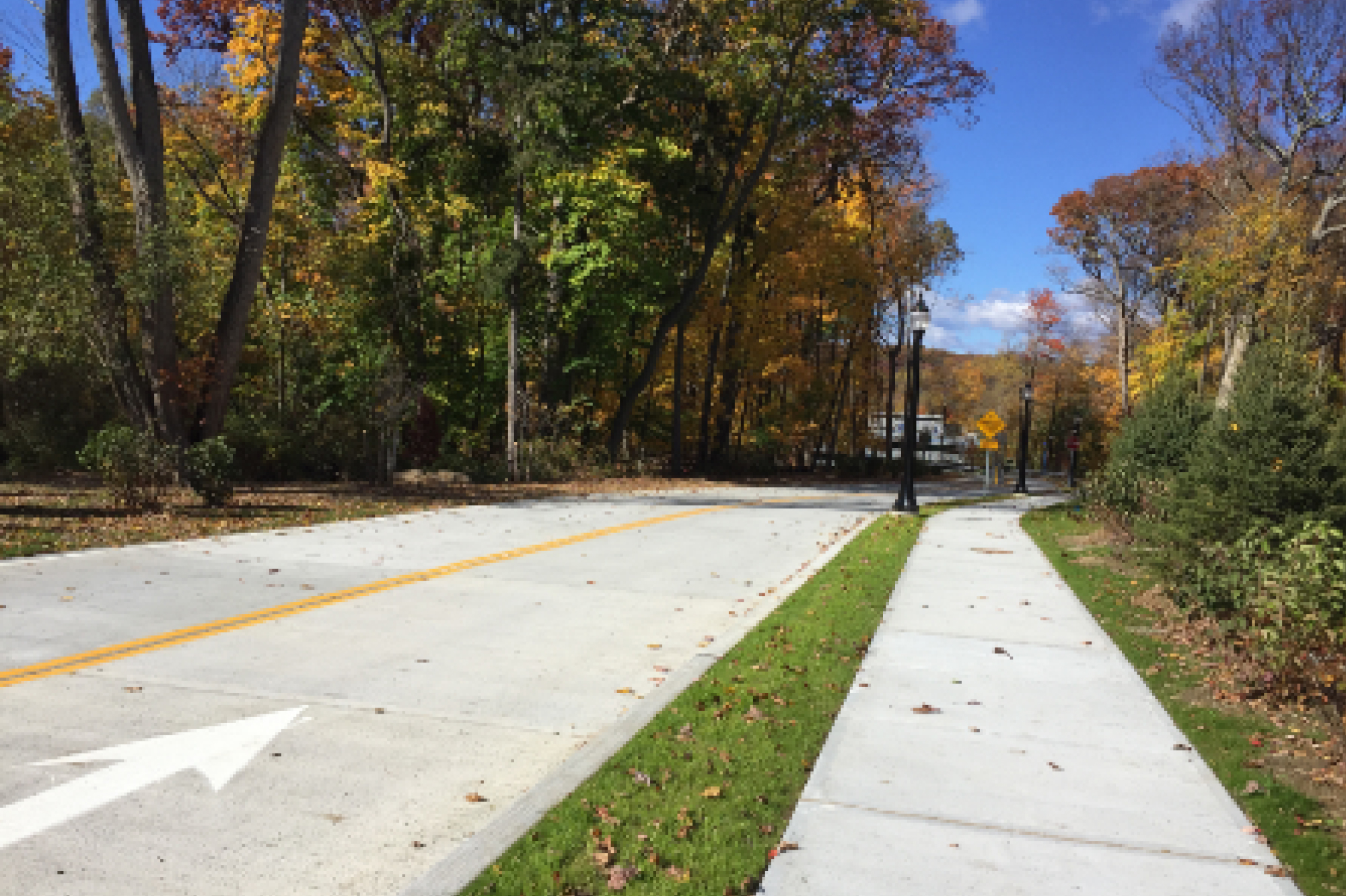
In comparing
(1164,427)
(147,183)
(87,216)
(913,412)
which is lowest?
(1164,427)

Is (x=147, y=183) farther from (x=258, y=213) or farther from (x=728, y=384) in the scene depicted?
(x=728, y=384)

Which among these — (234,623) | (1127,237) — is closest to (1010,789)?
(234,623)

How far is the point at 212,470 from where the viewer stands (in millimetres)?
14320

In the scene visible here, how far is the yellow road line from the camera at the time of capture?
597cm

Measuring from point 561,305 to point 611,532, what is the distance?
49.9 feet

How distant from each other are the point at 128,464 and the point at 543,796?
1189 centimetres

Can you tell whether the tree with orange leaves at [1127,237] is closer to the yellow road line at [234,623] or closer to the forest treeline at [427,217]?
the forest treeline at [427,217]

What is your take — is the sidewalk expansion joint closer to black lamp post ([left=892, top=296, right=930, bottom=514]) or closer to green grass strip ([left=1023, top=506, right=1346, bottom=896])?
green grass strip ([left=1023, top=506, right=1346, bottom=896])

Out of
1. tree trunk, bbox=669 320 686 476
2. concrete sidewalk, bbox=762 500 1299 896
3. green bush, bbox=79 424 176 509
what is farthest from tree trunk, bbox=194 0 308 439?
tree trunk, bbox=669 320 686 476

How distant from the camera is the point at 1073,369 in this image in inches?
2815

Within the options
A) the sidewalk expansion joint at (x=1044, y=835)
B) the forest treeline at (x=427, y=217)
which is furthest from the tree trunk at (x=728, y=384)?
the sidewalk expansion joint at (x=1044, y=835)

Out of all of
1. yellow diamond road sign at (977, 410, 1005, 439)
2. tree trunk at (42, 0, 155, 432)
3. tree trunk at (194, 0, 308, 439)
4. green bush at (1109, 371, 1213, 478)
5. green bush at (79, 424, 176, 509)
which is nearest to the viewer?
green bush at (79, 424, 176, 509)

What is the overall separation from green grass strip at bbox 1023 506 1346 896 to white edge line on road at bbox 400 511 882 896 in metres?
3.10

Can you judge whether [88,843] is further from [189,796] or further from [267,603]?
[267,603]
